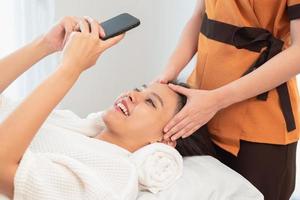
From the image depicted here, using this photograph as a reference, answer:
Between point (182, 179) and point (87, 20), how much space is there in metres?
0.52

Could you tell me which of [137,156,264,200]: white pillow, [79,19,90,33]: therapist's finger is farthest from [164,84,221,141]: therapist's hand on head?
[79,19,90,33]: therapist's finger

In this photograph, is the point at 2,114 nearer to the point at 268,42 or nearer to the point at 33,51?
the point at 33,51

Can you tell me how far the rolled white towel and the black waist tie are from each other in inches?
12.6

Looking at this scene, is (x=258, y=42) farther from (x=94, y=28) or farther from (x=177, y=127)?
(x=94, y=28)

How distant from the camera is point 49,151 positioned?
1182mm

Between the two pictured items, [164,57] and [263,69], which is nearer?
[263,69]

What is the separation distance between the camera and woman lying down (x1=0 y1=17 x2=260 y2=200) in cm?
102

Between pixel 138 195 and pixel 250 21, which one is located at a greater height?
pixel 250 21

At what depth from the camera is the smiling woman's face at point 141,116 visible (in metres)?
1.36

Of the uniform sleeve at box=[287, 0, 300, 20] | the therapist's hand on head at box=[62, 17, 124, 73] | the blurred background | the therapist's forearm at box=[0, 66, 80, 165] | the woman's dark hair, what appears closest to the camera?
the therapist's forearm at box=[0, 66, 80, 165]

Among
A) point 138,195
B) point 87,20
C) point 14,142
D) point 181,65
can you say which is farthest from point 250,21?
point 14,142

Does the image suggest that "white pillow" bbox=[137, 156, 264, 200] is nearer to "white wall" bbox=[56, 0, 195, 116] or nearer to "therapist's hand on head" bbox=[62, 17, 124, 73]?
"therapist's hand on head" bbox=[62, 17, 124, 73]

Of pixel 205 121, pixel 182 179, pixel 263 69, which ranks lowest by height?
pixel 182 179

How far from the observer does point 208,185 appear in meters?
1.28
